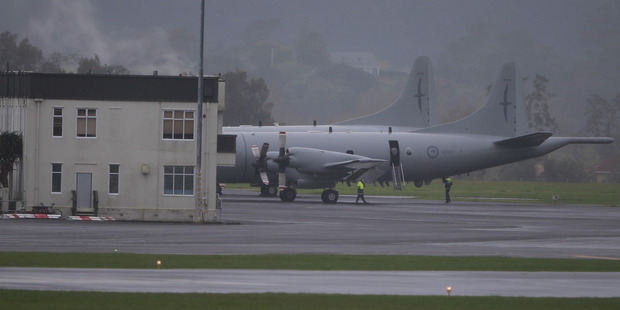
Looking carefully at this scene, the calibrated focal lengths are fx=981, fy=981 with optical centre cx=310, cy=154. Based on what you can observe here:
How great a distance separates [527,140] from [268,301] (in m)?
56.1

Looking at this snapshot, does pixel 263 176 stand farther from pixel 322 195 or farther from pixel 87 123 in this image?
pixel 87 123

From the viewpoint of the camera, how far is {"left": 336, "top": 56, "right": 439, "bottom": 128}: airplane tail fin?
275ft

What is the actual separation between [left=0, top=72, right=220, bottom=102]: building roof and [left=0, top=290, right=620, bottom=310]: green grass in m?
30.0

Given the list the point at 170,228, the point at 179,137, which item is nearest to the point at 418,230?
the point at 170,228

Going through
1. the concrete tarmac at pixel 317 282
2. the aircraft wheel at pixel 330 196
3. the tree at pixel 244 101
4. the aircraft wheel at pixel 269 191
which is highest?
the tree at pixel 244 101

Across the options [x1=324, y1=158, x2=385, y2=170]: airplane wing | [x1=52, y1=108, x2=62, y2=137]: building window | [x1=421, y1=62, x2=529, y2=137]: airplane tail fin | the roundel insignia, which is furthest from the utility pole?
[x1=421, y1=62, x2=529, y2=137]: airplane tail fin

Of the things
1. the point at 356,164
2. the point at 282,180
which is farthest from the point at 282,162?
the point at 356,164

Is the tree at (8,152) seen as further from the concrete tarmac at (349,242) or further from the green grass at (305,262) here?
the green grass at (305,262)

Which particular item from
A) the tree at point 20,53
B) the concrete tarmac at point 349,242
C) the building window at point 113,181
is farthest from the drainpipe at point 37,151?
the tree at point 20,53

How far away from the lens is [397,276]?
23.9 m

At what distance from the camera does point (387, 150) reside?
2854 inches

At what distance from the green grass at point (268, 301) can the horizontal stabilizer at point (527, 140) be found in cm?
5215

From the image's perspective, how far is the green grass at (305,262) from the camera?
25469mm

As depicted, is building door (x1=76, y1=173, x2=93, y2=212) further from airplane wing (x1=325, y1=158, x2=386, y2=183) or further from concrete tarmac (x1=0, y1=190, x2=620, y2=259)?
airplane wing (x1=325, y1=158, x2=386, y2=183)
